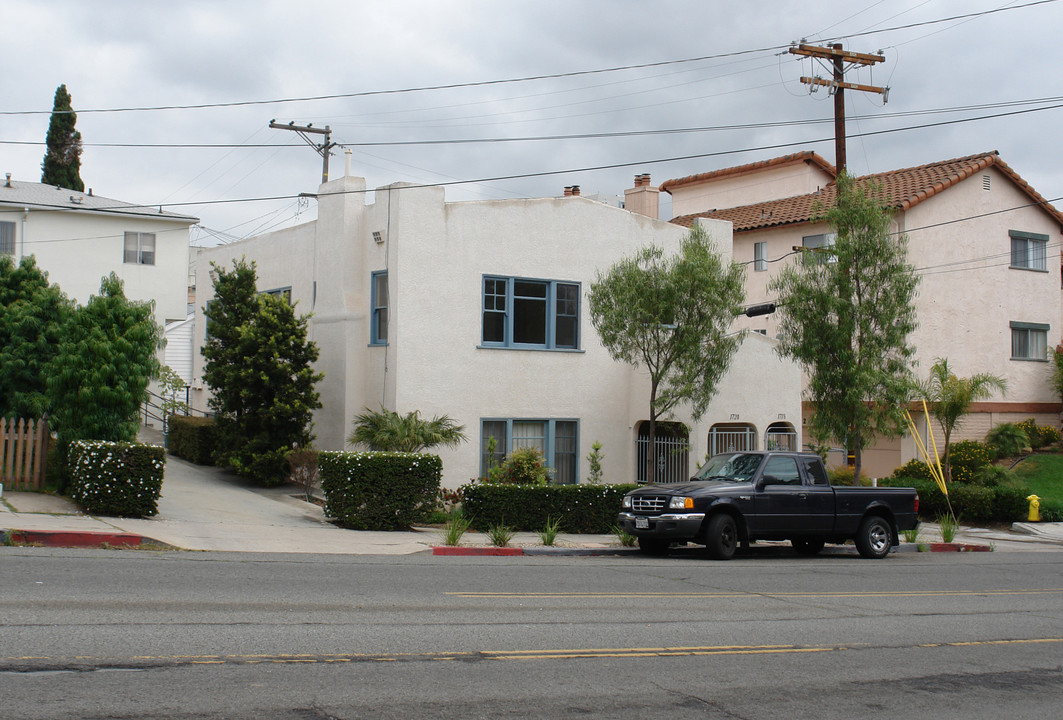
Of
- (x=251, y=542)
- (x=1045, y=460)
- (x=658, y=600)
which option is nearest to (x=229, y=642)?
(x=658, y=600)

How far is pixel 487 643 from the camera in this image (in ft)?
27.7

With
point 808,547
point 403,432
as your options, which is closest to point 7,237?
point 403,432

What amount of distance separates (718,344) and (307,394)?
8.92m

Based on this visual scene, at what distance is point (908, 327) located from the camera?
68.0 feet

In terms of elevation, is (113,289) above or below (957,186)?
below

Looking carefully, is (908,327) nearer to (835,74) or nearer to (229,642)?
(835,74)

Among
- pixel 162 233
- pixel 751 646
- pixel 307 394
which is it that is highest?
pixel 162 233

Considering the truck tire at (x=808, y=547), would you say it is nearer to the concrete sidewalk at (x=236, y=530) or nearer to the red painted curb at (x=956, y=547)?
the concrete sidewalk at (x=236, y=530)

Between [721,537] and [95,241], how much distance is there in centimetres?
2951

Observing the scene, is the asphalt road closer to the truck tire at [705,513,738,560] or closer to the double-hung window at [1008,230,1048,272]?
the truck tire at [705,513,738,560]

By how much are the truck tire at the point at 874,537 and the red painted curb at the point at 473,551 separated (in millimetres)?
6279

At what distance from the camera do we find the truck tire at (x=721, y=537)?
15961mm

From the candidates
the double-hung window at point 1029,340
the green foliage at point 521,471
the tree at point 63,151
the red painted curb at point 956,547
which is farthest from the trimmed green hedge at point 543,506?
the tree at point 63,151

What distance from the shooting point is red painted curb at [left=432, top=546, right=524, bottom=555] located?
51.5 ft
